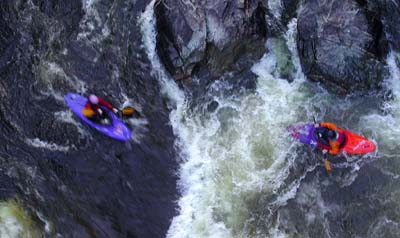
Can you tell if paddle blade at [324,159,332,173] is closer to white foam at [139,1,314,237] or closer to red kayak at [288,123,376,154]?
red kayak at [288,123,376,154]

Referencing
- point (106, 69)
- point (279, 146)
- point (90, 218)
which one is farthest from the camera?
point (106, 69)

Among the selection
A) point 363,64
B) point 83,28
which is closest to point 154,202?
point 83,28

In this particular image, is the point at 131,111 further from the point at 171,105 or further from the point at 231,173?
the point at 231,173

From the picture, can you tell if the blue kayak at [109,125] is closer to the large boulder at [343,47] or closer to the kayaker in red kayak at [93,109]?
the kayaker in red kayak at [93,109]

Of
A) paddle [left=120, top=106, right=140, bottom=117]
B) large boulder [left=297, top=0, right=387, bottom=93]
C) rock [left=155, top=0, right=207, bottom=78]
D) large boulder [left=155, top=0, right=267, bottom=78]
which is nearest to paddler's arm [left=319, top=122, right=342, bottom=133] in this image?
large boulder [left=297, top=0, right=387, bottom=93]

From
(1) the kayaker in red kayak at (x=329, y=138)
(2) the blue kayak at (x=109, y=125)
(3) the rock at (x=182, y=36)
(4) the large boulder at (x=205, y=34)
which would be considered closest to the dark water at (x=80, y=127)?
(2) the blue kayak at (x=109, y=125)

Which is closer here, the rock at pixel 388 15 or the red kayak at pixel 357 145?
the red kayak at pixel 357 145
